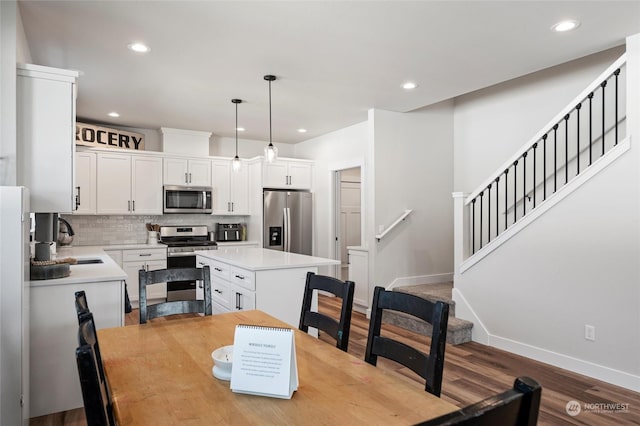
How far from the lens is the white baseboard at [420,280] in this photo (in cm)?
534

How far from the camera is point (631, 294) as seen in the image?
307cm

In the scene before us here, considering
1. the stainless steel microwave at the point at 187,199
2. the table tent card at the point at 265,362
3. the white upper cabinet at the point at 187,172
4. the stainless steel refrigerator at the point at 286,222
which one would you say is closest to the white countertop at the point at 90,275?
the table tent card at the point at 265,362

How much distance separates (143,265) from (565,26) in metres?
5.45

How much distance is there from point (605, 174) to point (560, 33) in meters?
1.16

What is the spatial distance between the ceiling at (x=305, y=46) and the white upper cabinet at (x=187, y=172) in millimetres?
1211

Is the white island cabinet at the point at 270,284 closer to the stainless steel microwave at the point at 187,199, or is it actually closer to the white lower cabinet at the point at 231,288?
the white lower cabinet at the point at 231,288

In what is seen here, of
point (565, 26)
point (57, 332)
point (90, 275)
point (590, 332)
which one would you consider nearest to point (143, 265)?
point (90, 275)

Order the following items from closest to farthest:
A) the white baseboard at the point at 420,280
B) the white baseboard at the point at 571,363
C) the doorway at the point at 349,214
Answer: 1. the white baseboard at the point at 571,363
2. the white baseboard at the point at 420,280
3. the doorway at the point at 349,214

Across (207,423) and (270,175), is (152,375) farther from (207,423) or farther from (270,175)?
(270,175)

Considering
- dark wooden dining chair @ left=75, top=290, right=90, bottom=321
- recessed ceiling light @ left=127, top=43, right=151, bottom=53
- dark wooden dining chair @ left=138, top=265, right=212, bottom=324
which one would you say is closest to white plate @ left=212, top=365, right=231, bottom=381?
dark wooden dining chair @ left=75, top=290, right=90, bottom=321

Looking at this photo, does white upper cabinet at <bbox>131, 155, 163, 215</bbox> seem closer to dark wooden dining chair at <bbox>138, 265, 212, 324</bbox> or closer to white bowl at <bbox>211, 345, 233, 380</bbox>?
dark wooden dining chair at <bbox>138, 265, 212, 324</bbox>

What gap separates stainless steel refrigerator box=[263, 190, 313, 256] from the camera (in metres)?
6.45

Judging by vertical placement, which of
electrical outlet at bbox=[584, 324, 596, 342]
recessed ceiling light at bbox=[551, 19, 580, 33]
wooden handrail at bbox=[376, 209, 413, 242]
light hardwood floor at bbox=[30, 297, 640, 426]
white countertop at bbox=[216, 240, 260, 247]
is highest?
recessed ceiling light at bbox=[551, 19, 580, 33]

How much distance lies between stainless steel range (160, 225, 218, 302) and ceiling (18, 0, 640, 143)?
1.96 meters
